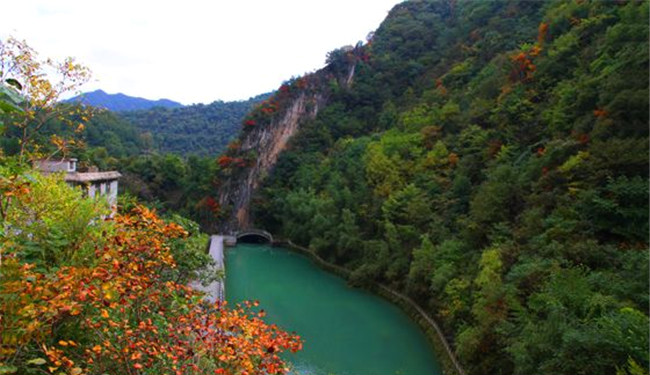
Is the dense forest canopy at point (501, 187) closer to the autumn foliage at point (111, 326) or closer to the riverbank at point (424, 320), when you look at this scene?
the riverbank at point (424, 320)

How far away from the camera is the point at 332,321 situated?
56.3 feet

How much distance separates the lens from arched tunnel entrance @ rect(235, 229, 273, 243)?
3644 cm

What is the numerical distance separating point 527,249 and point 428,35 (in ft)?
109

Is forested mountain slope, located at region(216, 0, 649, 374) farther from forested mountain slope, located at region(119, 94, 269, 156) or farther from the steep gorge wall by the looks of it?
forested mountain slope, located at region(119, 94, 269, 156)

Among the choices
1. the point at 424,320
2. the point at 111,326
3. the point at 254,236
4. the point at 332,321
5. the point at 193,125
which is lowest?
the point at 254,236

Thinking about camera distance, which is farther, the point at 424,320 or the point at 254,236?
the point at 254,236

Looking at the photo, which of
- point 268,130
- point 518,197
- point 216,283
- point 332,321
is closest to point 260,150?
point 268,130

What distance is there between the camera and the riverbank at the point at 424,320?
40.5ft

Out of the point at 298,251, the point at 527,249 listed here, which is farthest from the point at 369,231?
the point at 527,249

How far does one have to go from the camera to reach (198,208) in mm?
39125

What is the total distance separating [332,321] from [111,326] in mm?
13782

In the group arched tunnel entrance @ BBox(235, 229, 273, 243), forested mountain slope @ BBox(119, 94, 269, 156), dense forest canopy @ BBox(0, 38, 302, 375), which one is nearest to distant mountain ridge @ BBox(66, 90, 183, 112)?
forested mountain slope @ BBox(119, 94, 269, 156)

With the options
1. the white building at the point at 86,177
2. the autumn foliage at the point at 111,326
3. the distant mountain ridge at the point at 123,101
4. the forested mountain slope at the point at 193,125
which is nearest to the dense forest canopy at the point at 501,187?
the white building at the point at 86,177

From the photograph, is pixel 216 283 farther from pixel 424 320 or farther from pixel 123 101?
pixel 123 101
